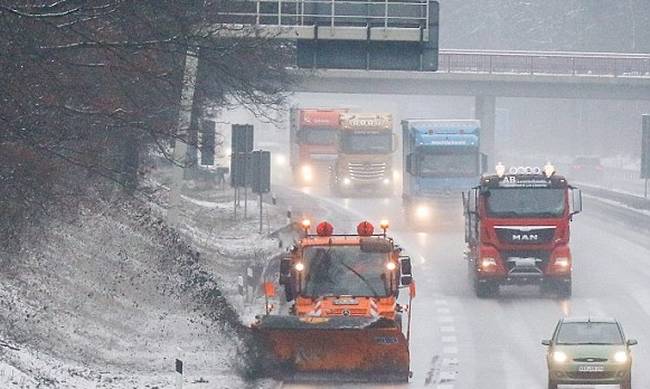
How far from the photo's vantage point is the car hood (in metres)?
22.6

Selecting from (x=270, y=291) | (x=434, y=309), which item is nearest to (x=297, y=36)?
(x=434, y=309)

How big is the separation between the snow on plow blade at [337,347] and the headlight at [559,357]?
7.02 ft

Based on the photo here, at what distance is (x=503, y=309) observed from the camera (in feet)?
110

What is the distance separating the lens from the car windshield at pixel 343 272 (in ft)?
78.7

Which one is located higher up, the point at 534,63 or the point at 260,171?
the point at 534,63

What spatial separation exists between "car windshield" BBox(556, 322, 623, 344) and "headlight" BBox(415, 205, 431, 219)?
27.8 meters

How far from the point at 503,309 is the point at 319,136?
133 ft

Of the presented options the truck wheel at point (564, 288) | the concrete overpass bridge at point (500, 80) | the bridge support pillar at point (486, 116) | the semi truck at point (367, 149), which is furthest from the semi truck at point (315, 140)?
the truck wheel at point (564, 288)

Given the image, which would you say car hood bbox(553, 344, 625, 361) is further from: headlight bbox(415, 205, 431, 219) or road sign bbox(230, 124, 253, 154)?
headlight bbox(415, 205, 431, 219)

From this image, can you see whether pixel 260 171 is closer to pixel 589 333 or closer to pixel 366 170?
pixel 589 333

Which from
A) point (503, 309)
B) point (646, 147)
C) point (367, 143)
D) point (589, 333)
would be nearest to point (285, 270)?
point (589, 333)

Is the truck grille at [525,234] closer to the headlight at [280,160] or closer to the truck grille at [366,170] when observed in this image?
the truck grille at [366,170]

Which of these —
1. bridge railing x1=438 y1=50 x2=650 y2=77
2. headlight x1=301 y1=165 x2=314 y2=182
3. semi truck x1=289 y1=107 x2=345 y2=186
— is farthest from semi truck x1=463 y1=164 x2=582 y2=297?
bridge railing x1=438 y1=50 x2=650 y2=77

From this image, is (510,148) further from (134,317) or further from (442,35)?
(134,317)
